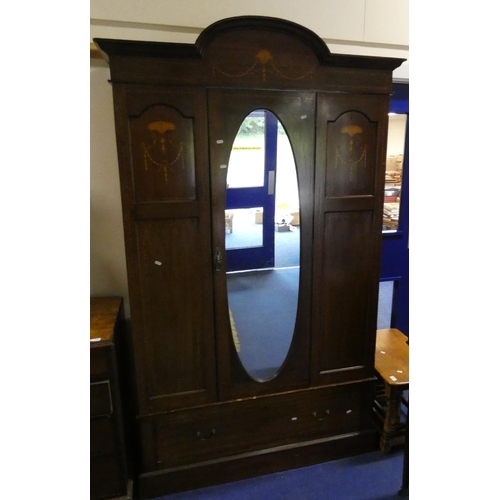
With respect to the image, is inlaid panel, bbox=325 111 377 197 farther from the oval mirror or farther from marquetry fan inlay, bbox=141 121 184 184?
marquetry fan inlay, bbox=141 121 184 184

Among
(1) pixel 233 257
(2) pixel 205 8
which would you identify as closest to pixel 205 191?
(1) pixel 233 257

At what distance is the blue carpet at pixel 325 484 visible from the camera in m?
1.76

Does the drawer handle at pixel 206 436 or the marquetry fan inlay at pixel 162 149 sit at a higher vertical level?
the marquetry fan inlay at pixel 162 149

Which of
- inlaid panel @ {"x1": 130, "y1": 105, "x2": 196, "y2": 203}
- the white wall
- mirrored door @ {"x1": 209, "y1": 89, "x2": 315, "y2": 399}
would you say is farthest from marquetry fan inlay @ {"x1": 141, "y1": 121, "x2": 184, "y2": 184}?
the white wall

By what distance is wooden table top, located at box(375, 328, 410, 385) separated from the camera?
1974 millimetres

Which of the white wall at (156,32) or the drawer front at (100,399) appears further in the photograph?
the white wall at (156,32)

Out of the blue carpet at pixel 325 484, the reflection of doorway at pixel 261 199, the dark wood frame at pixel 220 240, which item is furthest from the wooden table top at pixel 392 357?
the reflection of doorway at pixel 261 199

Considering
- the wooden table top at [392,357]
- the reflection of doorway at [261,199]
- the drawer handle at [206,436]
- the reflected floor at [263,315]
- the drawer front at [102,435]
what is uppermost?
the reflection of doorway at [261,199]

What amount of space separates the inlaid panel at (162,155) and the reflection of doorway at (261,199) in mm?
203

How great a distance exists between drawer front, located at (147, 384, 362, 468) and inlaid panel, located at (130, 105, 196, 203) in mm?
1049

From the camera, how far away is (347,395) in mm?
1928

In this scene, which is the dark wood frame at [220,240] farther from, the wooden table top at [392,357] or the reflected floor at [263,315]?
the wooden table top at [392,357]

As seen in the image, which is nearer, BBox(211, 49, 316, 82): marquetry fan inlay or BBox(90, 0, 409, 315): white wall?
BBox(211, 49, 316, 82): marquetry fan inlay
